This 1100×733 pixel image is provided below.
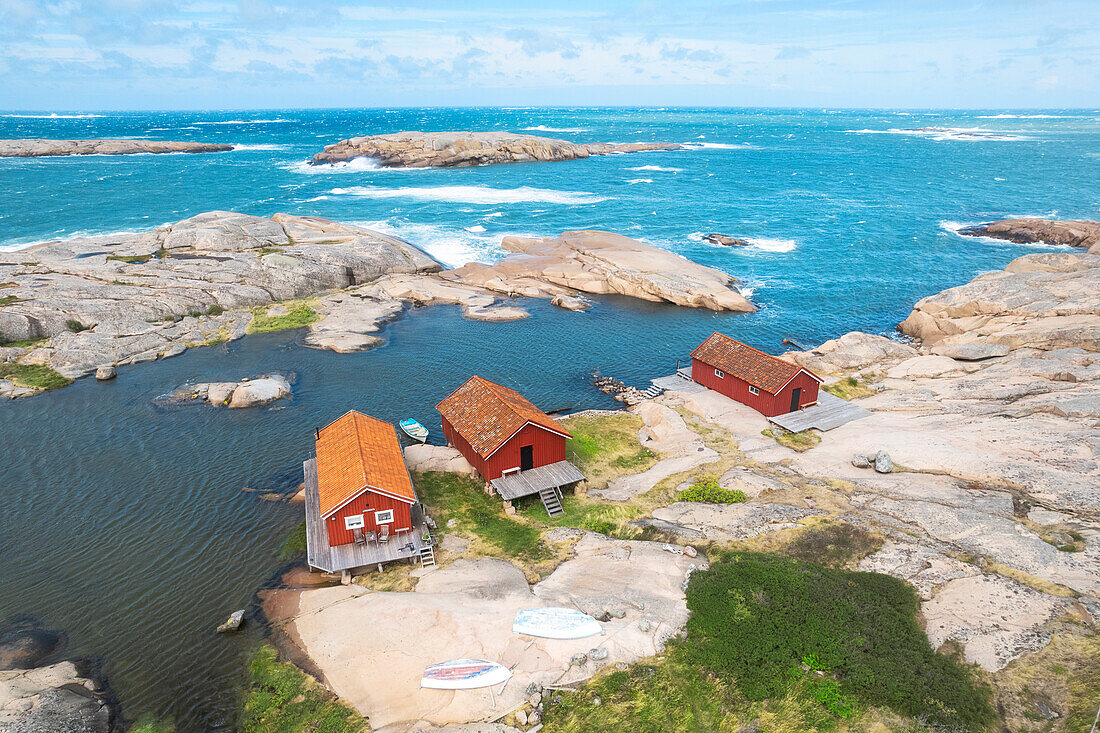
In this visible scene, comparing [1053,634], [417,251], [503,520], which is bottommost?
[503,520]

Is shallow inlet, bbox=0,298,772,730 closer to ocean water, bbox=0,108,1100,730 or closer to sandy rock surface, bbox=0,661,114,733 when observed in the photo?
ocean water, bbox=0,108,1100,730

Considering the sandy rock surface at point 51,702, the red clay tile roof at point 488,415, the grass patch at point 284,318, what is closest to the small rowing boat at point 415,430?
the red clay tile roof at point 488,415

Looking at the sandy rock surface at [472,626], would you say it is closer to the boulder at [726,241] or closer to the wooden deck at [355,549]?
the wooden deck at [355,549]

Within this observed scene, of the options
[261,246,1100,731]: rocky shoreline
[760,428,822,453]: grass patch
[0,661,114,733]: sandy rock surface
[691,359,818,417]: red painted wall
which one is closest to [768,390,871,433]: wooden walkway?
[760,428,822,453]: grass patch

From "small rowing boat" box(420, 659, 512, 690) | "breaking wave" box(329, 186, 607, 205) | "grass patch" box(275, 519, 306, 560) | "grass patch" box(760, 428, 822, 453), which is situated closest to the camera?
"small rowing boat" box(420, 659, 512, 690)

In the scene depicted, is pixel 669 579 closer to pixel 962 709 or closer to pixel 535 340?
pixel 962 709

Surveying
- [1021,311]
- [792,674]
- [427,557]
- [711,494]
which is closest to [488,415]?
[427,557]

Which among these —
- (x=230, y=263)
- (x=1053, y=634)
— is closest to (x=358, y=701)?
(x=1053, y=634)
